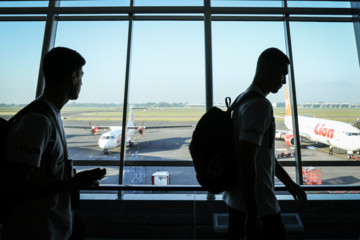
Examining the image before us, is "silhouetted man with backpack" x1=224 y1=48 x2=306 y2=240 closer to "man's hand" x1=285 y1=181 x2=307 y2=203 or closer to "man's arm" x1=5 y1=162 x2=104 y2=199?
"man's hand" x1=285 y1=181 x2=307 y2=203

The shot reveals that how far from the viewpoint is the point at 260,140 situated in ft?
3.17

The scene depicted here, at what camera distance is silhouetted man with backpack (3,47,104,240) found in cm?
77

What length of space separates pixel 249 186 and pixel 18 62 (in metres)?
→ 4.06

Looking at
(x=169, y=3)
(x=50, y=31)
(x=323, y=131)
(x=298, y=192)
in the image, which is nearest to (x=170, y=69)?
(x=169, y=3)

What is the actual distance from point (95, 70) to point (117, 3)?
1.13 meters

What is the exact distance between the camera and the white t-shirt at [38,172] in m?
0.77

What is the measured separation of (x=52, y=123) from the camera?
2.86ft

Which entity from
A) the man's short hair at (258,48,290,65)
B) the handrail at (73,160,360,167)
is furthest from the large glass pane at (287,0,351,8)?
the man's short hair at (258,48,290,65)

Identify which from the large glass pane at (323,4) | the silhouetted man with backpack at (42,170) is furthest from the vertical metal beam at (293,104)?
the silhouetted man with backpack at (42,170)

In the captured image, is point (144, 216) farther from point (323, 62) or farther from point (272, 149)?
point (323, 62)

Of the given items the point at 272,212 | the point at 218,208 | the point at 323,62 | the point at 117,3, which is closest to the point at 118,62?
the point at 117,3

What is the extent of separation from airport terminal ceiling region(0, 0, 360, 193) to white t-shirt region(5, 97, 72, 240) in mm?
2329

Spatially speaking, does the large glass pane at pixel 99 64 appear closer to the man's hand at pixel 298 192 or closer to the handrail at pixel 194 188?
the handrail at pixel 194 188

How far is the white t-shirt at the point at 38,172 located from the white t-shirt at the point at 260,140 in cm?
80
